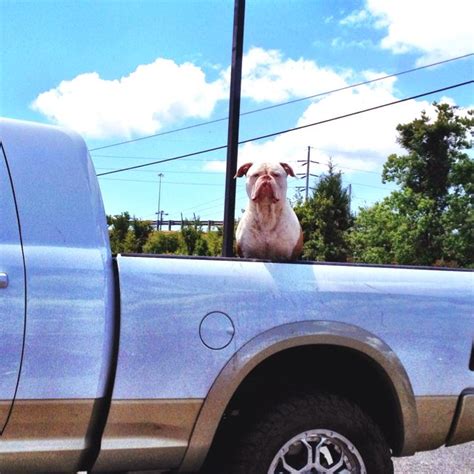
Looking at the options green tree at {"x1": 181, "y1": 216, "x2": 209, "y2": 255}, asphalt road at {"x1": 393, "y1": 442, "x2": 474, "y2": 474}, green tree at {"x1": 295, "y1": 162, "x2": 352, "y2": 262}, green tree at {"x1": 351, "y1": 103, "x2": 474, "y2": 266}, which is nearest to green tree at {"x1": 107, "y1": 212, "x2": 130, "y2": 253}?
green tree at {"x1": 181, "y1": 216, "x2": 209, "y2": 255}

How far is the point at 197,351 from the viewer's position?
8.25ft

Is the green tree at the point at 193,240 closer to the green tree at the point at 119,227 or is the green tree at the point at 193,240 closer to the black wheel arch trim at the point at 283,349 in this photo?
the green tree at the point at 119,227

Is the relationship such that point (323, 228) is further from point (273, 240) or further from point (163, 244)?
point (273, 240)

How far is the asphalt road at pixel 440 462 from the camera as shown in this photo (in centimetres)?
425

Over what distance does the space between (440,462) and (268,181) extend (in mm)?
2456

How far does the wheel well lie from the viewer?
275 cm

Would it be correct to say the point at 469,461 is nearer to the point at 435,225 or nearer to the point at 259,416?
the point at 259,416

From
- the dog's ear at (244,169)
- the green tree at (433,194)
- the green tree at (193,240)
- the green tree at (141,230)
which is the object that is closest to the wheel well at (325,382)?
the dog's ear at (244,169)

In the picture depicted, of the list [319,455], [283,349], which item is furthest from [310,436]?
[283,349]

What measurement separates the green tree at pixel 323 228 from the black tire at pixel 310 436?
20171 millimetres

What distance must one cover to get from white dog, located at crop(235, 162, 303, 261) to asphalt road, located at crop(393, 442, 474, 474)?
1.76m

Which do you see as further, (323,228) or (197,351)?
(323,228)

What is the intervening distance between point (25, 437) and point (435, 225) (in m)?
18.2

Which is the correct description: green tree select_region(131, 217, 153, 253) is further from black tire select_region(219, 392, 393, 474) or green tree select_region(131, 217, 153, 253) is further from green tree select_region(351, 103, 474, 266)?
black tire select_region(219, 392, 393, 474)
